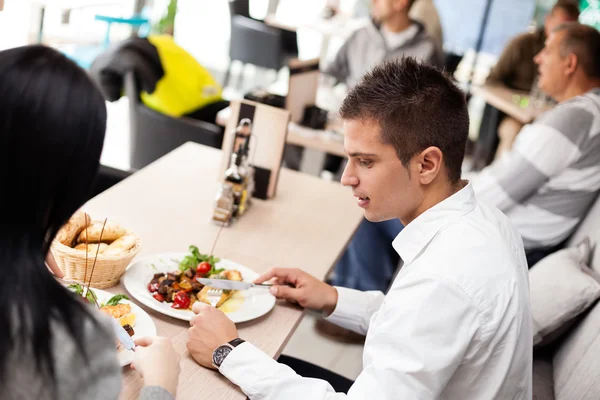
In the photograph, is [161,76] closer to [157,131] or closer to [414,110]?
[157,131]

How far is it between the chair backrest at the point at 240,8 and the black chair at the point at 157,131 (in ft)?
9.14

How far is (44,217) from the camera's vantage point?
984 millimetres

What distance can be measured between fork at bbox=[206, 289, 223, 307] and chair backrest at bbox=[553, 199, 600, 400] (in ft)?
3.30

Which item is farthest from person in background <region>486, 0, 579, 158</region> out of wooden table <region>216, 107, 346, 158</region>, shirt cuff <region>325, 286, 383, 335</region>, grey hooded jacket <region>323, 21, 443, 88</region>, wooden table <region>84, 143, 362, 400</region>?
shirt cuff <region>325, 286, 383, 335</region>

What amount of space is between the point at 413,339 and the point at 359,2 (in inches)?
261

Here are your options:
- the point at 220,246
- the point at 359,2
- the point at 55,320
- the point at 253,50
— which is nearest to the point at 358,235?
the point at 220,246

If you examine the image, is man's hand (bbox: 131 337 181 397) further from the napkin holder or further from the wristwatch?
the napkin holder

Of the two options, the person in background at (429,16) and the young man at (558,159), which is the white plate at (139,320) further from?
the person in background at (429,16)

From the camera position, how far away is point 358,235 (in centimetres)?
360

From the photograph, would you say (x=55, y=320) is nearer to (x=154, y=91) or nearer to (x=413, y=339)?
(x=413, y=339)

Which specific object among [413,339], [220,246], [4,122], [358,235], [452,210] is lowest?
[358,235]

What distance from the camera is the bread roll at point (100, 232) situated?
66.8 inches

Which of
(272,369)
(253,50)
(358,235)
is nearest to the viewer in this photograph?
(272,369)

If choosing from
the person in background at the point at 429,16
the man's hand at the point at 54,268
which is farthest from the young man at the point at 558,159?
the person in background at the point at 429,16
